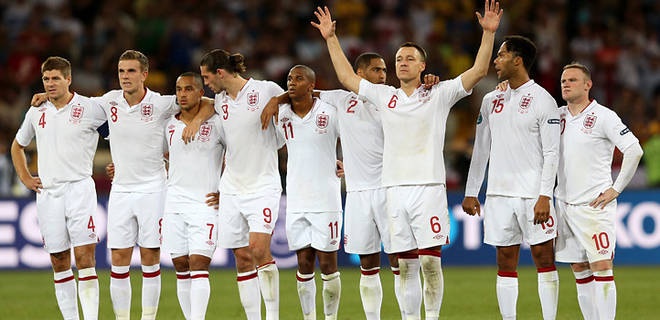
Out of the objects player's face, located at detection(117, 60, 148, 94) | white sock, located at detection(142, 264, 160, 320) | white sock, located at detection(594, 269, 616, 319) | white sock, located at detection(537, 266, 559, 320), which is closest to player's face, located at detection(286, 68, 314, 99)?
player's face, located at detection(117, 60, 148, 94)

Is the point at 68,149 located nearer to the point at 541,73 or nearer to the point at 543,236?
the point at 543,236

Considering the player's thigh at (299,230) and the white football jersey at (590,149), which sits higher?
the white football jersey at (590,149)

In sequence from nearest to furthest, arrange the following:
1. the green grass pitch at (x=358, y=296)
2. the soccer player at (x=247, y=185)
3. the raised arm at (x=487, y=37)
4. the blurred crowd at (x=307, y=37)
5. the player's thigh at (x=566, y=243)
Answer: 1. the raised arm at (x=487, y=37)
2. the player's thigh at (x=566, y=243)
3. the soccer player at (x=247, y=185)
4. the green grass pitch at (x=358, y=296)
5. the blurred crowd at (x=307, y=37)

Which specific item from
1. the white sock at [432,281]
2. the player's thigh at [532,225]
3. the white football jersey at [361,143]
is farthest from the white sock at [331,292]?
the player's thigh at [532,225]

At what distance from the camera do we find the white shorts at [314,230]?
11414 millimetres

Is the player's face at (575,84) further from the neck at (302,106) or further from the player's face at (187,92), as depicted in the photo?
the player's face at (187,92)

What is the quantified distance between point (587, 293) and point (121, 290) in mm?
4257

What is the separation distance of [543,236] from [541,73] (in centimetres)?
1126

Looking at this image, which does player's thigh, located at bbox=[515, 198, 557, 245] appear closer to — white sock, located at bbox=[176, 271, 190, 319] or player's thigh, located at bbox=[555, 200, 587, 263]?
player's thigh, located at bbox=[555, 200, 587, 263]

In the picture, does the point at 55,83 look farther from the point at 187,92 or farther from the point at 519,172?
the point at 519,172

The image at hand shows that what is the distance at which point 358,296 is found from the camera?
15016 mm

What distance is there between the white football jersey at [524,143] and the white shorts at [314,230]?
1475 millimetres

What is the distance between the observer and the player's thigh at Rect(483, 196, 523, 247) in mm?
10914

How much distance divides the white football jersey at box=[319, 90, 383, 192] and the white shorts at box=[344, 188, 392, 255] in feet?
0.31
